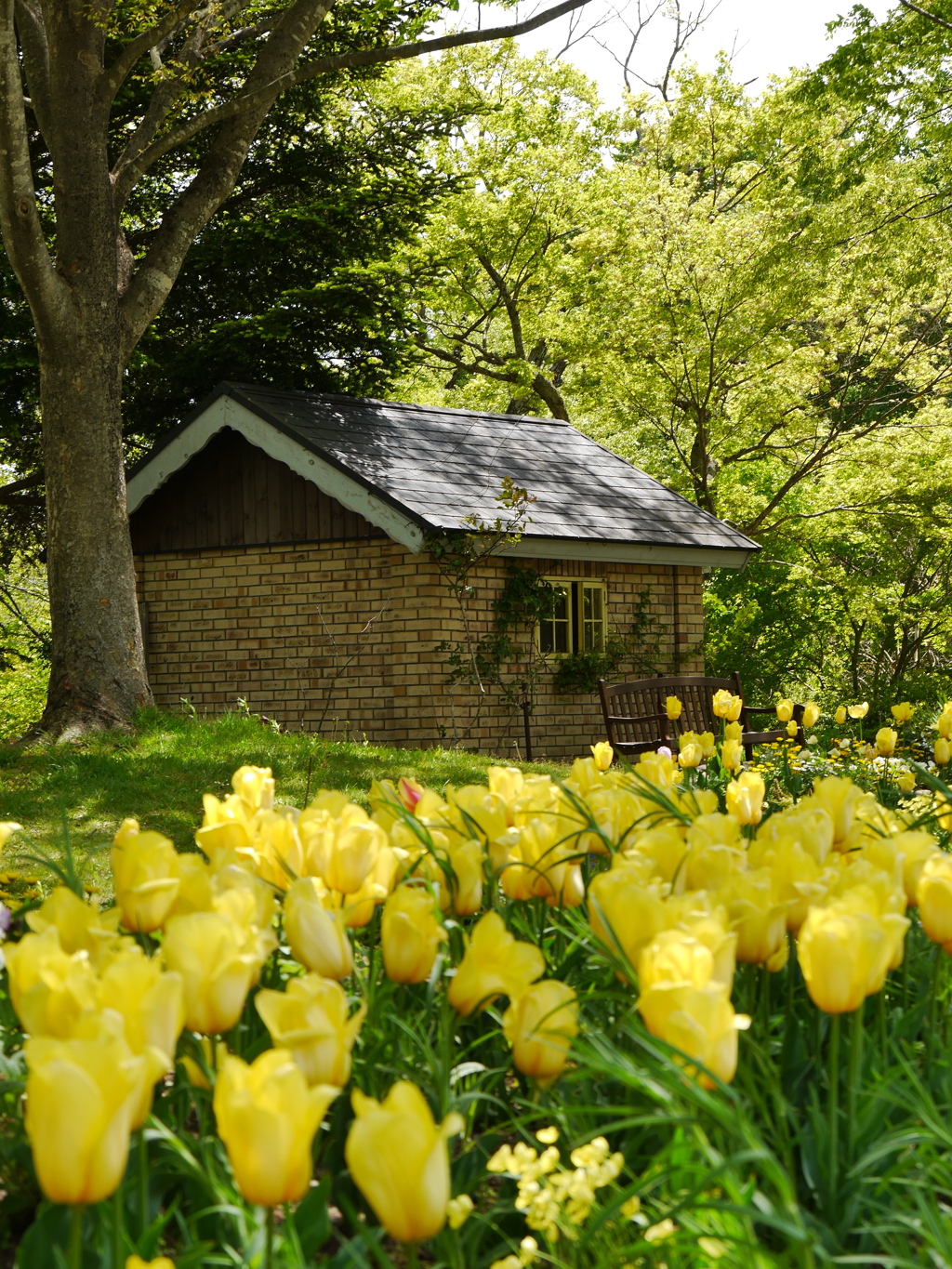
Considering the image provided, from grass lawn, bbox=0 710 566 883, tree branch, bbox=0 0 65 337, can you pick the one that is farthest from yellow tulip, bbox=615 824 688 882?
tree branch, bbox=0 0 65 337

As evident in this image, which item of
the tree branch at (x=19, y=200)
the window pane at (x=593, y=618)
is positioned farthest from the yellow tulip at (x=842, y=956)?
the window pane at (x=593, y=618)

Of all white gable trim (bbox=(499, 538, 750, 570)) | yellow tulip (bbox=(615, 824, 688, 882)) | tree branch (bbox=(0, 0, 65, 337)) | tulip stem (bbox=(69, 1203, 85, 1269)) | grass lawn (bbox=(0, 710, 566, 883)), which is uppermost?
tree branch (bbox=(0, 0, 65, 337))

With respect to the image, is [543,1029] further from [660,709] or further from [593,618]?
[593,618]

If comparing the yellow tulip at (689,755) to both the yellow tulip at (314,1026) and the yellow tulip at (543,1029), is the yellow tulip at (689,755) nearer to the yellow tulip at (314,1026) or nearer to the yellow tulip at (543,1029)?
the yellow tulip at (543,1029)

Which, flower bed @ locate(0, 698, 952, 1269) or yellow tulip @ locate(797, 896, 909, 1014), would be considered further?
yellow tulip @ locate(797, 896, 909, 1014)

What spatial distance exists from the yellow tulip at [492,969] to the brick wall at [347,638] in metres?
11.9

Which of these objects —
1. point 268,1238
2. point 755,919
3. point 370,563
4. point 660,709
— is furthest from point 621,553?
point 268,1238

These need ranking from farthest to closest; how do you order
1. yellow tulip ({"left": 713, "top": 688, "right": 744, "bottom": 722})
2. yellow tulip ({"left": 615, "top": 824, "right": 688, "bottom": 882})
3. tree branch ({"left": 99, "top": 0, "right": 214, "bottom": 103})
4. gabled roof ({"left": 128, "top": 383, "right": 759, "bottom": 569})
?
gabled roof ({"left": 128, "top": 383, "right": 759, "bottom": 569})
tree branch ({"left": 99, "top": 0, "right": 214, "bottom": 103})
yellow tulip ({"left": 713, "top": 688, "right": 744, "bottom": 722})
yellow tulip ({"left": 615, "top": 824, "right": 688, "bottom": 882})

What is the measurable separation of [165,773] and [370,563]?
18.4 ft

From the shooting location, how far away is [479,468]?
1527 centimetres

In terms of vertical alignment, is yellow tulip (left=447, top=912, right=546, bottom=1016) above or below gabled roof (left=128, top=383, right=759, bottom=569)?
below

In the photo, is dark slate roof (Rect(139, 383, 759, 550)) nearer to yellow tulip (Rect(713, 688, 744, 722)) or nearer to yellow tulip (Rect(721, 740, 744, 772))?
yellow tulip (Rect(713, 688, 744, 722))

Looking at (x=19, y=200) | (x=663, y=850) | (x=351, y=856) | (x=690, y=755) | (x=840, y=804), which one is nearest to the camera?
(x=351, y=856)

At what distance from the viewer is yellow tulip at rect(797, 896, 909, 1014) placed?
56.2 inches
